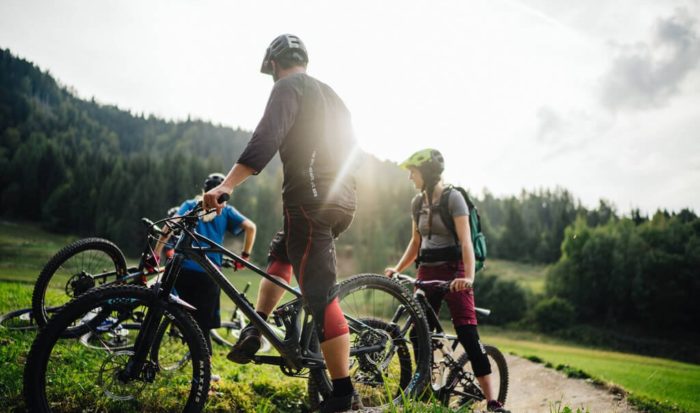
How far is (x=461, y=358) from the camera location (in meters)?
5.04

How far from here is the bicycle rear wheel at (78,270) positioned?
4.51 metres

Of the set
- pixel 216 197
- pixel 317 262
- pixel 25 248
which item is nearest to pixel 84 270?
pixel 216 197

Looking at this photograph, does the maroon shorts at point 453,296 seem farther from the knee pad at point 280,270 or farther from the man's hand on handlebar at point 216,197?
the man's hand on handlebar at point 216,197

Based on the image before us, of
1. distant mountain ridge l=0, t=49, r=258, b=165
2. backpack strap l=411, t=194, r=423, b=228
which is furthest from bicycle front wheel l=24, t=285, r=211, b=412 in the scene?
distant mountain ridge l=0, t=49, r=258, b=165

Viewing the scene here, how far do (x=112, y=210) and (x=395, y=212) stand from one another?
5742cm

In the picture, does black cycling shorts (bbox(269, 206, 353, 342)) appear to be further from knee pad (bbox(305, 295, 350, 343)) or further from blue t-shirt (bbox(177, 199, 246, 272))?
blue t-shirt (bbox(177, 199, 246, 272))

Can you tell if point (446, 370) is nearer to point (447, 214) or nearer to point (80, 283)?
point (447, 214)

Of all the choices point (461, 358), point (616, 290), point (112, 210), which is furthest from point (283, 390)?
point (112, 210)

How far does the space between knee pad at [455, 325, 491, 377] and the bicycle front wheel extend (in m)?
2.85

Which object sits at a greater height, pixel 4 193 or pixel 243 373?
pixel 4 193

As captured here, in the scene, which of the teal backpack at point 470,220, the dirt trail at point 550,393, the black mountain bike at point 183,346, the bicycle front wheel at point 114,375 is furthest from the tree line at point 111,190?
the bicycle front wheel at point 114,375

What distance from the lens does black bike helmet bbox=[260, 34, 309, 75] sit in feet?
10.4

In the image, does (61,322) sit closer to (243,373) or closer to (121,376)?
(121,376)

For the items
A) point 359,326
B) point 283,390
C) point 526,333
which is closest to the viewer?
point 359,326
